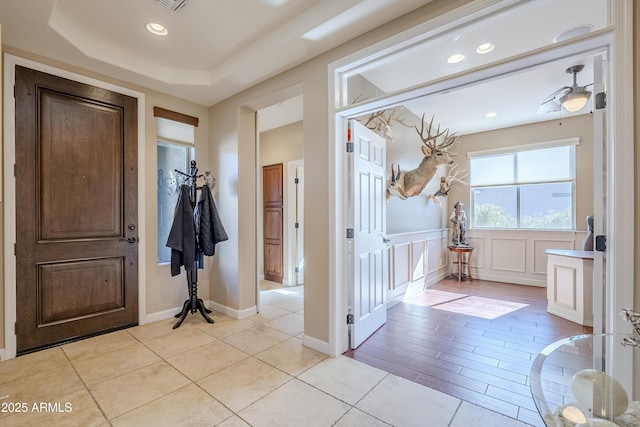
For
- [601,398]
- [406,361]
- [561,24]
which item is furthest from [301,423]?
[561,24]

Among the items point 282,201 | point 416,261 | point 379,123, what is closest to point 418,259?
point 416,261

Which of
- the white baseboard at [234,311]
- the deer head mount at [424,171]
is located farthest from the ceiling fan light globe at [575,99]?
the white baseboard at [234,311]

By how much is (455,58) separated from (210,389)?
12.7 ft

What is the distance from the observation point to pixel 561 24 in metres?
2.57

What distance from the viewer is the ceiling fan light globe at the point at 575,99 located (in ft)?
10.1

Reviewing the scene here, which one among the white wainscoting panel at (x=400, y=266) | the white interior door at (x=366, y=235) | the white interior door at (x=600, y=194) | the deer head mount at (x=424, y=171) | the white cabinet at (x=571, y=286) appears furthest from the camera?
the deer head mount at (x=424, y=171)

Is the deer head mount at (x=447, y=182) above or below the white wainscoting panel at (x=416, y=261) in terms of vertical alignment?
above

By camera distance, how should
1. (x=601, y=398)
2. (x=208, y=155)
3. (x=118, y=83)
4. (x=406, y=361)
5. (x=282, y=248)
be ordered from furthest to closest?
(x=282, y=248), (x=208, y=155), (x=118, y=83), (x=406, y=361), (x=601, y=398)

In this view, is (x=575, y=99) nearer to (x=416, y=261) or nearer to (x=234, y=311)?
(x=416, y=261)

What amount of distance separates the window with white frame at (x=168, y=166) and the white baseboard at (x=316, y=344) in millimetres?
1998

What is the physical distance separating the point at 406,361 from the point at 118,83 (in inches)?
157

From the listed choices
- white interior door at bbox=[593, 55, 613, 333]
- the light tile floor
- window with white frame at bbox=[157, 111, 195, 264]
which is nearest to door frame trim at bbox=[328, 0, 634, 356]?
white interior door at bbox=[593, 55, 613, 333]

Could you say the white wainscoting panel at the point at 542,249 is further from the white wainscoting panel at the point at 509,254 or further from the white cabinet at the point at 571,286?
the white cabinet at the point at 571,286

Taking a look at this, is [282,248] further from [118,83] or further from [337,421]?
[337,421]
